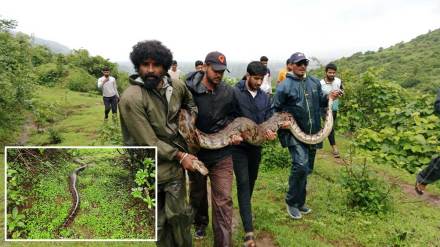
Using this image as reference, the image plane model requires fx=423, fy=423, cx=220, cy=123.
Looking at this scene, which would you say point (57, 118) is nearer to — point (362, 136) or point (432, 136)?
point (362, 136)

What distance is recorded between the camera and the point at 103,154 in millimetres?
3449

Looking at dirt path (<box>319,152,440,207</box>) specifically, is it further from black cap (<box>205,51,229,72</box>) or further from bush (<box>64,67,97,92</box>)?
bush (<box>64,67,97,92</box>)

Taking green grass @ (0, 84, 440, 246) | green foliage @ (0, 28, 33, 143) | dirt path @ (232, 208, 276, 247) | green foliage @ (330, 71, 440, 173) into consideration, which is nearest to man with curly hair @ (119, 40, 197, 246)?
green grass @ (0, 84, 440, 246)

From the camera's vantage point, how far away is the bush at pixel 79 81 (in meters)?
27.9

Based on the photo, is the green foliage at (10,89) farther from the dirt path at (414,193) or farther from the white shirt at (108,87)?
the dirt path at (414,193)

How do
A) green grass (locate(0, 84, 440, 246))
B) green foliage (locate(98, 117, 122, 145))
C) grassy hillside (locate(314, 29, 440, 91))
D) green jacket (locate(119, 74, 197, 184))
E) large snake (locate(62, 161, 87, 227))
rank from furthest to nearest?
grassy hillside (locate(314, 29, 440, 91)), green foliage (locate(98, 117, 122, 145)), green grass (locate(0, 84, 440, 246)), green jacket (locate(119, 74, 197, 184)), large snake (locate(62, 161, 87, 227))

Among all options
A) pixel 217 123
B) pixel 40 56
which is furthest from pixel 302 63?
pixel 40 56

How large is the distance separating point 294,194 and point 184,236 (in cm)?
269

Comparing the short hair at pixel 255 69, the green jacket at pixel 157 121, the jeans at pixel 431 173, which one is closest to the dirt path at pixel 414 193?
the jeans at pixel 431 173

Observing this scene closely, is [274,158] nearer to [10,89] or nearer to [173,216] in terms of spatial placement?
[173,216]

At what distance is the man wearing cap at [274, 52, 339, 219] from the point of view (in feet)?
19.7

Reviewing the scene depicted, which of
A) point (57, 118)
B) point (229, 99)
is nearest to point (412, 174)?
point (229, 99)

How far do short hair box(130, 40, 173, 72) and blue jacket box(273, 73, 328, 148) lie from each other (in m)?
2.55

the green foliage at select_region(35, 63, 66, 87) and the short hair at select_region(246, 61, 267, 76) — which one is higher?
the short hair at select_region(246, 61, 267, 76)
